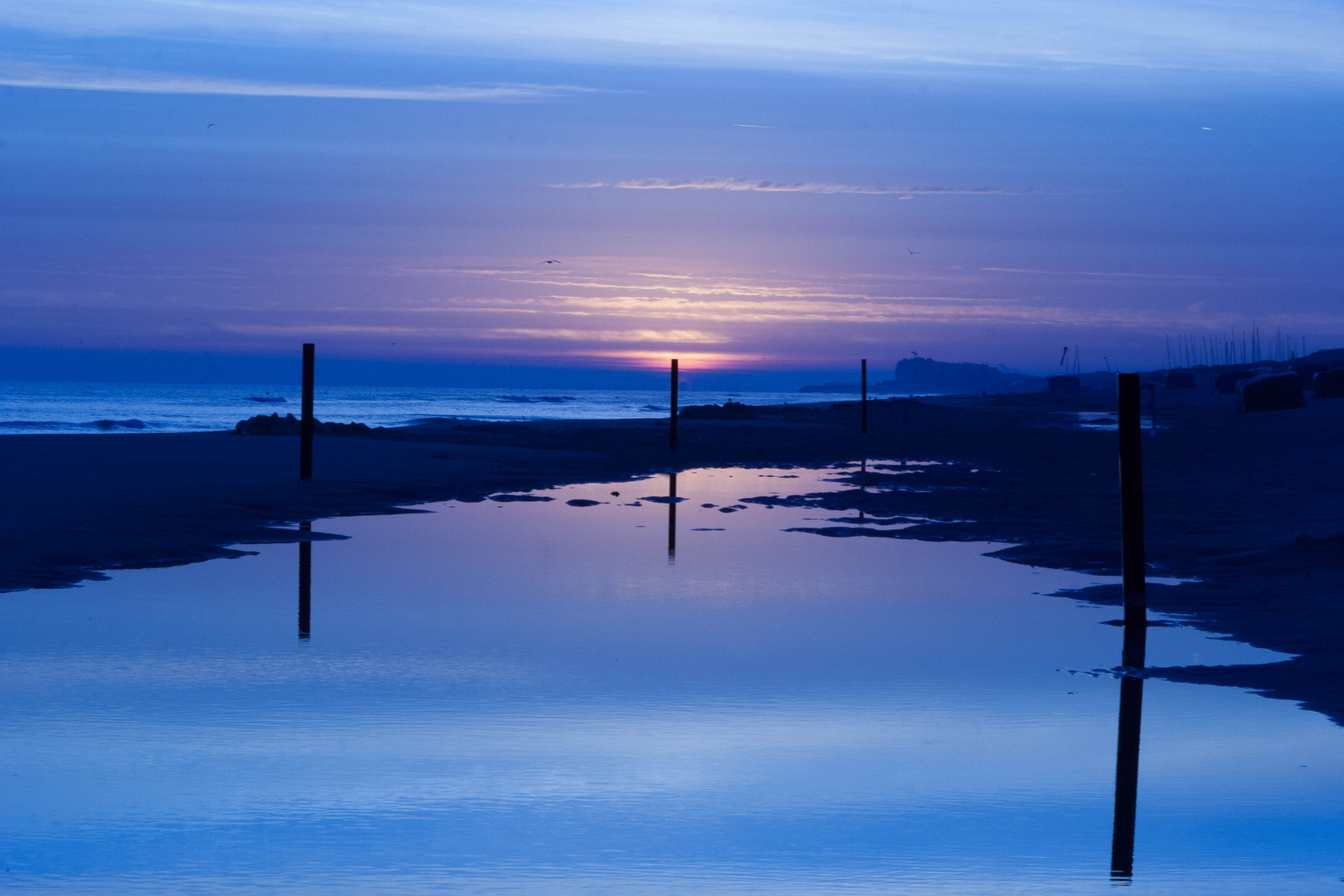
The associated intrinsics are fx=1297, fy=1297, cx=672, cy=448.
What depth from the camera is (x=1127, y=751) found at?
244 inches

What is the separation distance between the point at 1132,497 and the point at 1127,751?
4.90m

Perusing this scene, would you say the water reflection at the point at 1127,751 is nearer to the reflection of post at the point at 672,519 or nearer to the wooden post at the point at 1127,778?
the wooden post at the point at 1127,778

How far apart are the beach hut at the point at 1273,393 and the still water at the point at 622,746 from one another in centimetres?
4609

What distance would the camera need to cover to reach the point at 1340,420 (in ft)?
129

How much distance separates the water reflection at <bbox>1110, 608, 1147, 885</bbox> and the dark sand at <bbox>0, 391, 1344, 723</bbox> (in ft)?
1.33

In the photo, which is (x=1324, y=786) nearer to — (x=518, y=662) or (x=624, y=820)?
(x=624, y=820)

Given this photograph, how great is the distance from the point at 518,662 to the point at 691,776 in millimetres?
2625

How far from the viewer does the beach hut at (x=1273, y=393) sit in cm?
5184

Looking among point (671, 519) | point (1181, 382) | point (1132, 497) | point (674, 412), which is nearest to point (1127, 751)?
point (1132, 497)

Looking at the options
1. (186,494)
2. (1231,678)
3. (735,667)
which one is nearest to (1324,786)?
(1231,678)

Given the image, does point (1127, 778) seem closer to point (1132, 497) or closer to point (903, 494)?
point (1132, 497)

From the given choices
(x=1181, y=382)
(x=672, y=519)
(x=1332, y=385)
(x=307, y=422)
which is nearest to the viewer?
(x=672, y=519)

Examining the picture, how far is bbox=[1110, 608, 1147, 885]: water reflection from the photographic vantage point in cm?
479

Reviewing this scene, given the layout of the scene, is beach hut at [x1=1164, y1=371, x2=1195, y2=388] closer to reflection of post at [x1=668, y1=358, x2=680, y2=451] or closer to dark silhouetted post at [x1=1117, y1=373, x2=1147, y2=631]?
reflection of post at [x1=668, y1=358, x2=680, y2=451]
